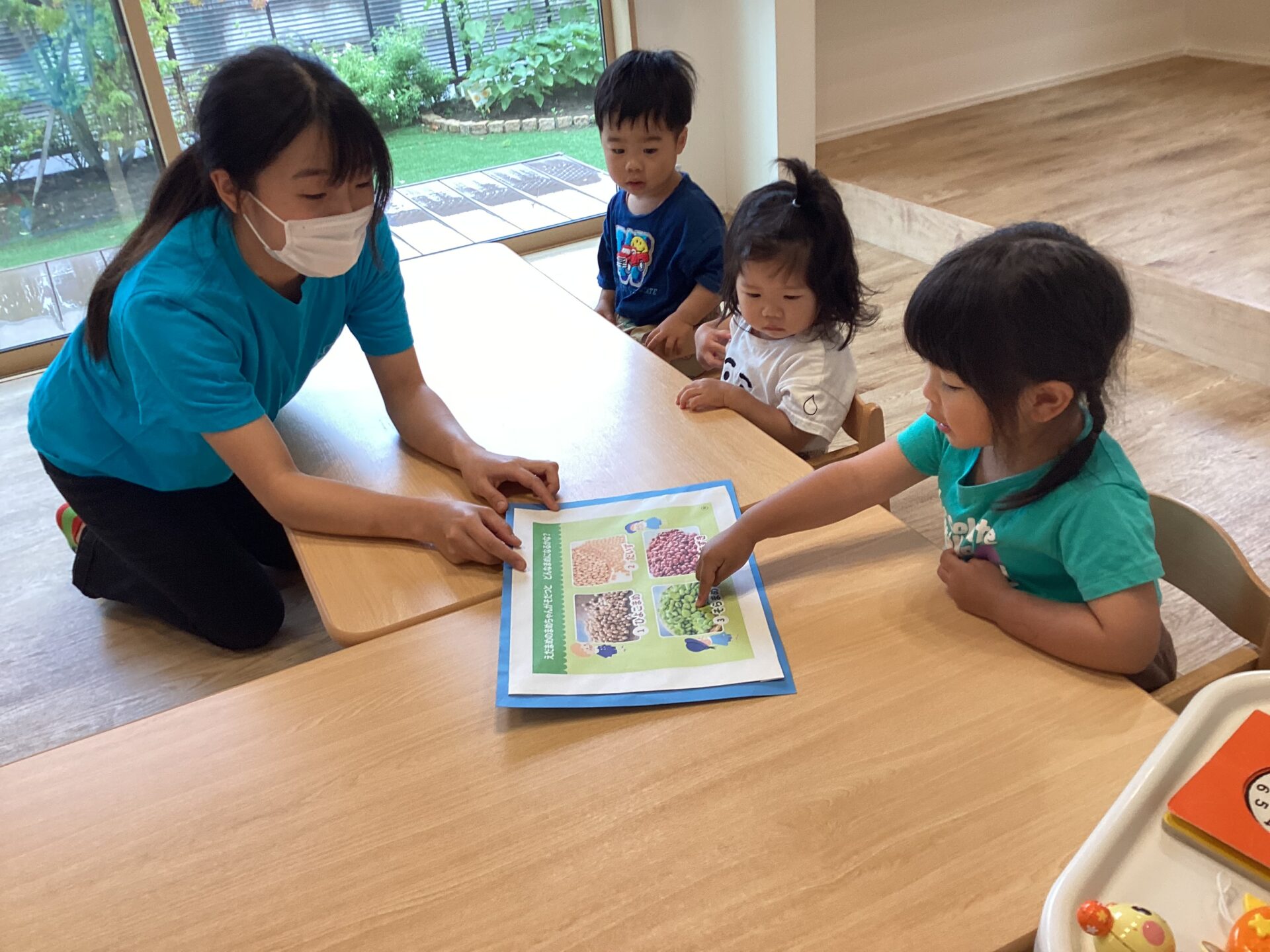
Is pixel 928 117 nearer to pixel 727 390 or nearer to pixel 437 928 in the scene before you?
pixel 727 390

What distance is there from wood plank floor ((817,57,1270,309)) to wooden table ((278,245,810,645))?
6.25ft

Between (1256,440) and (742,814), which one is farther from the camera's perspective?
(1256,440)

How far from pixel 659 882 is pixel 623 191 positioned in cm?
166

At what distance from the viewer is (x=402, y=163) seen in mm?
4008

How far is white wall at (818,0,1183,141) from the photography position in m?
4.13

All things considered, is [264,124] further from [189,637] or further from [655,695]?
[189,637]

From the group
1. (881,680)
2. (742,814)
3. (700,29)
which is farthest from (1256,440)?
(700,29)

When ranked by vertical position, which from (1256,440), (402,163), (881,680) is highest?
(881,680)

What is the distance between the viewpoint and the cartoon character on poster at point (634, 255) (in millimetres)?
2072

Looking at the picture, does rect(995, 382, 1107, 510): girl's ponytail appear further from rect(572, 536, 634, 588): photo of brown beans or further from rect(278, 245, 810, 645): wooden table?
rect(572, 536, 634, 588): photo of brown beans

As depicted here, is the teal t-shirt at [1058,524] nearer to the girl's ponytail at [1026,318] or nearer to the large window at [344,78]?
the girl's ponytail at [1026,318]

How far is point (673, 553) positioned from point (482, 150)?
3.54m

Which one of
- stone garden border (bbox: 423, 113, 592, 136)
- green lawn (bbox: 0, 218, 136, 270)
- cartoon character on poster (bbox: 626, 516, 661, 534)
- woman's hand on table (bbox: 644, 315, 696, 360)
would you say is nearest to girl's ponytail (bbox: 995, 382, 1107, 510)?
cartoon character on poster (bbox: 626, 516, 661, 534)

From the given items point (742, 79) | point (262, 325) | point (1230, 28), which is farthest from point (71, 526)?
point (1230, 28)
